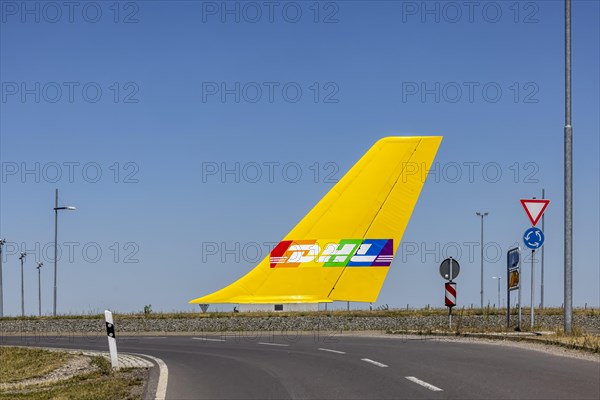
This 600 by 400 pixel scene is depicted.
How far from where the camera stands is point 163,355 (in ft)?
59.8

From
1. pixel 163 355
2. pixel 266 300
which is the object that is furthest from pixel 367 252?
pixel 163 355

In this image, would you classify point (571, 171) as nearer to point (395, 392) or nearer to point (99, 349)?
point (395, 392)

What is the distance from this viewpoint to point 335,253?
56.8ft

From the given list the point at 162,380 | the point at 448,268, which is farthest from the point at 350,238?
the point at 448,268

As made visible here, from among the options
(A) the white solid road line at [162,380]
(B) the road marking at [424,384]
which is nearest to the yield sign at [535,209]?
(A) the white solid road line at [162,380]

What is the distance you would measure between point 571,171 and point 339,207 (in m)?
5.76

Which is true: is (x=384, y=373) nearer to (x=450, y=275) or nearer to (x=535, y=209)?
Result: (x=535, y=209)

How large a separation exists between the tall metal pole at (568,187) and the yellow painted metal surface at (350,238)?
3644 millimetres

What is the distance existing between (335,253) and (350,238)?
1.44 ft

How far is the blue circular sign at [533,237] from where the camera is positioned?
812 inches

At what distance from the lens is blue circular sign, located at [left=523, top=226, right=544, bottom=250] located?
20625 mm

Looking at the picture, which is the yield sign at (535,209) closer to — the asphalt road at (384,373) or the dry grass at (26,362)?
the asphalt road at (384,373)

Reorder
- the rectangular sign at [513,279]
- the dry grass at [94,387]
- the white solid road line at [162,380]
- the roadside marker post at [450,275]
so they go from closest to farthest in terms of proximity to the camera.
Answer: the white solid road line at [162,380] < the dry grass at [94,387] < the rectangular sign at [513,279] < the roadside marker post at [450,275]

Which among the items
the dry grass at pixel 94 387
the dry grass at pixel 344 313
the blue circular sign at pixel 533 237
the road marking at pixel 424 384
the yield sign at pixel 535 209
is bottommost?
the dry grass at pixel 344 313
